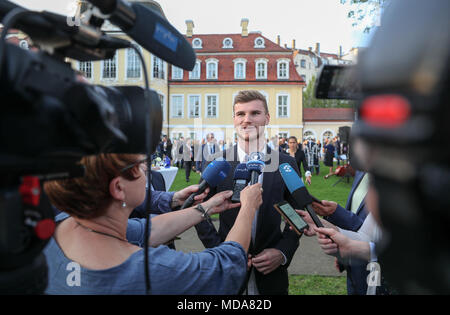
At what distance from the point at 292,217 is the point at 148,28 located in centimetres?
120

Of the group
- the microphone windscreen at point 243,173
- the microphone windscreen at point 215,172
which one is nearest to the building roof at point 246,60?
the microphone windscreen at point 215,172

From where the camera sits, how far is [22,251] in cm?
69

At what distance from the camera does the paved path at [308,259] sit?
3732 mm

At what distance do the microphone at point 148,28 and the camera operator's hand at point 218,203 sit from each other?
3.05ft

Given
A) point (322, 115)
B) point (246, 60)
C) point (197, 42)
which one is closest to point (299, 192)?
point (246, 60)

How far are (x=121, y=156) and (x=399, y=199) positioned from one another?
3.02 ft

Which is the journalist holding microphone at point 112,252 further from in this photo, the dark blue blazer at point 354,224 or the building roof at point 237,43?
the building roof at point 237,43

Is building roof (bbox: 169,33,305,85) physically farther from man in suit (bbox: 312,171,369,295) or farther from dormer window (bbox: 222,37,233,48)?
man in suit (bbox: 312,171,369,295)

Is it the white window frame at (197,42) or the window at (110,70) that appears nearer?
the window at (110,70)

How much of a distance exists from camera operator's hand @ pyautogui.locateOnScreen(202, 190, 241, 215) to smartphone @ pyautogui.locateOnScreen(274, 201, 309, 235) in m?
0.26

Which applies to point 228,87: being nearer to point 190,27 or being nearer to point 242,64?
point 242,64

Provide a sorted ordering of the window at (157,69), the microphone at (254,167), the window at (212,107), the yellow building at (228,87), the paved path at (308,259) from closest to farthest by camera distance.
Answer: the microphone at (254,167) → the paved path at (308,259) → the window at (157,69) → the yellow building at (228,87) → the window at (212,107)

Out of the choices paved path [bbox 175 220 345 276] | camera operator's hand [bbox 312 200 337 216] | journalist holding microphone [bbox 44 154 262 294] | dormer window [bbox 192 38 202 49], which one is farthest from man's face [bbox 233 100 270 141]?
dormer window [bbox 192 38 202 49]
